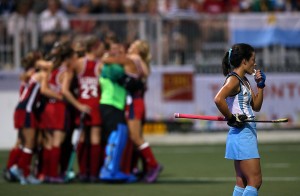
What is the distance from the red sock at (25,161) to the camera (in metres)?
14.3

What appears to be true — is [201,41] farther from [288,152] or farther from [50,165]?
[50,165]

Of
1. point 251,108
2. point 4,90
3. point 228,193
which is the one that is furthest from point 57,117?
point 4,90

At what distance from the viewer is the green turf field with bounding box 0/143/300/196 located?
1263 cm

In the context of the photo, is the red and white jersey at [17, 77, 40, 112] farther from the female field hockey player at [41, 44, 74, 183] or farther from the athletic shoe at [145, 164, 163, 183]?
the athletic shoe at [145, 164, 163, 183]

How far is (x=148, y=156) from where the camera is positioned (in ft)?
47.2

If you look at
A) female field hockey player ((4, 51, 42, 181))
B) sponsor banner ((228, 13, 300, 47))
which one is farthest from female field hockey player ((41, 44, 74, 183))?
sponsor banner ((228, 13, 300, 47))

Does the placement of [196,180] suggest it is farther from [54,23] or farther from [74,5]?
[74,5]

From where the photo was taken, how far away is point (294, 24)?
2258 cm

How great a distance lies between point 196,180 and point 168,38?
852 cm

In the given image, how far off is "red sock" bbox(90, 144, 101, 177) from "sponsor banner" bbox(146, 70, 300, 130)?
7.65m

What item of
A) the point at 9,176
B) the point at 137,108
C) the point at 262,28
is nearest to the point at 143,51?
the point at 137,108

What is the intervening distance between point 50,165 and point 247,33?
947 cm

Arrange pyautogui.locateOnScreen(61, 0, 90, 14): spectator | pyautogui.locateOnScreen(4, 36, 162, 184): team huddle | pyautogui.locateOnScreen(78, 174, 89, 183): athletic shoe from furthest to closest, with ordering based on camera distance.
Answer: pyautogui.locateOnScreen(61, 0, 90, 14): spectator → pyautogui.locateOnScreen(78, 174, 89, 183): athletic shoe → pyautogui.locateOnScreen(4, 36, 162, 184): team huddle

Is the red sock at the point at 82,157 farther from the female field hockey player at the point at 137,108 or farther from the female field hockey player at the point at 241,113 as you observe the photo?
the female field hockey player at the point at 241,113
